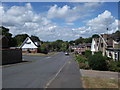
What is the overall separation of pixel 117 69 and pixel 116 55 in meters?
10.6

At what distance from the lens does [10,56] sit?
29750 millimetres

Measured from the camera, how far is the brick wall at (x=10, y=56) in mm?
27531

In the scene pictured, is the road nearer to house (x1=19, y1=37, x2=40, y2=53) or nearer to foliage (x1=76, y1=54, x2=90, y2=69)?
foliage (x1=76, y1=54, x2=90, y2=69)

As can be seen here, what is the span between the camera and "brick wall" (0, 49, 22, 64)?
27.5 metres

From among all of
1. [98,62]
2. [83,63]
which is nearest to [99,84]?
[98,62]

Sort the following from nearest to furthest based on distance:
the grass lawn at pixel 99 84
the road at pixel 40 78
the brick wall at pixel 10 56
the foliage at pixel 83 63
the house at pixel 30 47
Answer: the grass lawn at pixel 99 84 < the road at pixel 40 78 < the foliage at pixel 83 63 < the brick wall at pixel 10 56 < the house at pixel 30 47

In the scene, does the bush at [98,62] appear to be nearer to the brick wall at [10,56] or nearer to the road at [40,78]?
the road at [40,78]

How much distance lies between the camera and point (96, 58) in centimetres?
2164

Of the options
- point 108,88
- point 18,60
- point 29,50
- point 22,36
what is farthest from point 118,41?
point 22,36

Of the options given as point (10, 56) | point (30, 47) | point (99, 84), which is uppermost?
point (30, 47)

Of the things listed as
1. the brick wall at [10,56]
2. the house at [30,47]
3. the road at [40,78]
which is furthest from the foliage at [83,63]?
the house at [30,47]

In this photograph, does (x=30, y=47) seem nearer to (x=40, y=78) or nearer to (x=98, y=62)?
(x=98, y=62)

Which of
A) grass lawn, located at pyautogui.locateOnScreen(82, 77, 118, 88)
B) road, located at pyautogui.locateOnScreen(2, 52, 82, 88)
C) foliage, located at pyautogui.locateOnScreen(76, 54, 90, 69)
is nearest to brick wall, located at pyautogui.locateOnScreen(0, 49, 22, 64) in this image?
road, located at pyautogui.locateOnScreen(2, 52, 82, 88)

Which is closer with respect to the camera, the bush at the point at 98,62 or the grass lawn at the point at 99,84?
the grass lawn at the point at 99,84
